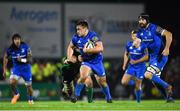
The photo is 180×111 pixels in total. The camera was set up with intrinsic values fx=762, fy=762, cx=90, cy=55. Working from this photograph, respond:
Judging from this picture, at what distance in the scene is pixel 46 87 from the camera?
3222cm

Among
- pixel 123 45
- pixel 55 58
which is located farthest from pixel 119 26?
pixel 55 58

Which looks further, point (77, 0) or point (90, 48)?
point (77, 0)

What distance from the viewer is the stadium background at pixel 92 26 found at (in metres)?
33.7

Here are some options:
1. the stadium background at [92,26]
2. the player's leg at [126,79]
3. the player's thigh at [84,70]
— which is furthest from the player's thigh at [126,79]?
the stadium background at [92,26]

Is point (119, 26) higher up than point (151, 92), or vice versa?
point (119, 26)

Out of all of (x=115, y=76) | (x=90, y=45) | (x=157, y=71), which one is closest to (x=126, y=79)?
(x=157, y=71)

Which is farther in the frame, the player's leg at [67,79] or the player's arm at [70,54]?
the player's leg at [67,79]

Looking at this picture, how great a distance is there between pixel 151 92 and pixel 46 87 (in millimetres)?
4729

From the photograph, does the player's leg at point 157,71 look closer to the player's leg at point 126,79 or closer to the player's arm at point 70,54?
the player's arm at point 70,54

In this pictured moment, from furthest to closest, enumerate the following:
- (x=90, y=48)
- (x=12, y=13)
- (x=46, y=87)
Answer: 1. (x=12, y=13)
2. (x=46, y=87)
3. (x=90, y=48)

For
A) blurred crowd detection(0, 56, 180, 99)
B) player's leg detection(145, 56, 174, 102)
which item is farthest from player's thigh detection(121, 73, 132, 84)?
blurred crowd detection(0, 56, 180, 99)

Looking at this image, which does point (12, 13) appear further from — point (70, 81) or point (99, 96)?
point (70, 81)

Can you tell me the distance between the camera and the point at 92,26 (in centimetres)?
3544

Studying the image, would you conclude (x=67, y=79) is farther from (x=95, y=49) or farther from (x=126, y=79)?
(x=126, y=79)
